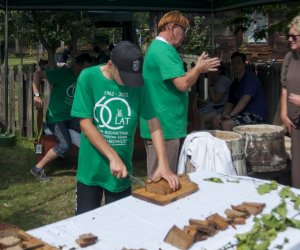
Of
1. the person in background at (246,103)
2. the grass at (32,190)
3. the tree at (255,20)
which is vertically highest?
the tree at (255,20)

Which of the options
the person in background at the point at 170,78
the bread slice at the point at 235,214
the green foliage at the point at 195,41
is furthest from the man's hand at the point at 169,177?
the green foliage at the point at 195,41

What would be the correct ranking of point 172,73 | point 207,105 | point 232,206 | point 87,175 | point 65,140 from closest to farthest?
point 232,206
point 87,175
point 172,73
point 65,140
point 207,105

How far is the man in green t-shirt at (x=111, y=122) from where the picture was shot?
285 centimetres

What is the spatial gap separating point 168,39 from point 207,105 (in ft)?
11.0

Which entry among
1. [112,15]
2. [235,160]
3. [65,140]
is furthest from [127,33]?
[235,160]

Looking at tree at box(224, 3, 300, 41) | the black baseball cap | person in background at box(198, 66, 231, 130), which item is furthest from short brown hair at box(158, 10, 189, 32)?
tree at box(224, 3, 300, 41)

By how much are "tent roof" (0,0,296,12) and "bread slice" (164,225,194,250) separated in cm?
551

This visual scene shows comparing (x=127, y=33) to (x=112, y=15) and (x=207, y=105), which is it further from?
(x=207, y=105)

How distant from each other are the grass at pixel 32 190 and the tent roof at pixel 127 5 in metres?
2.21

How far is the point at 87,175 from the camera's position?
3150 mm

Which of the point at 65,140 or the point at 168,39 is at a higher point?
the point at 168,39

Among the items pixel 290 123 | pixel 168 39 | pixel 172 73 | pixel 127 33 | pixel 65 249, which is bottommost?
pixel 65 249

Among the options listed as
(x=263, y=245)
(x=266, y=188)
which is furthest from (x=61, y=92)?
(x=263, y=245)

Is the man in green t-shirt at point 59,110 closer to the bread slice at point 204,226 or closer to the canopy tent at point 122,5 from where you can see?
the canopy tent at point 122,5
